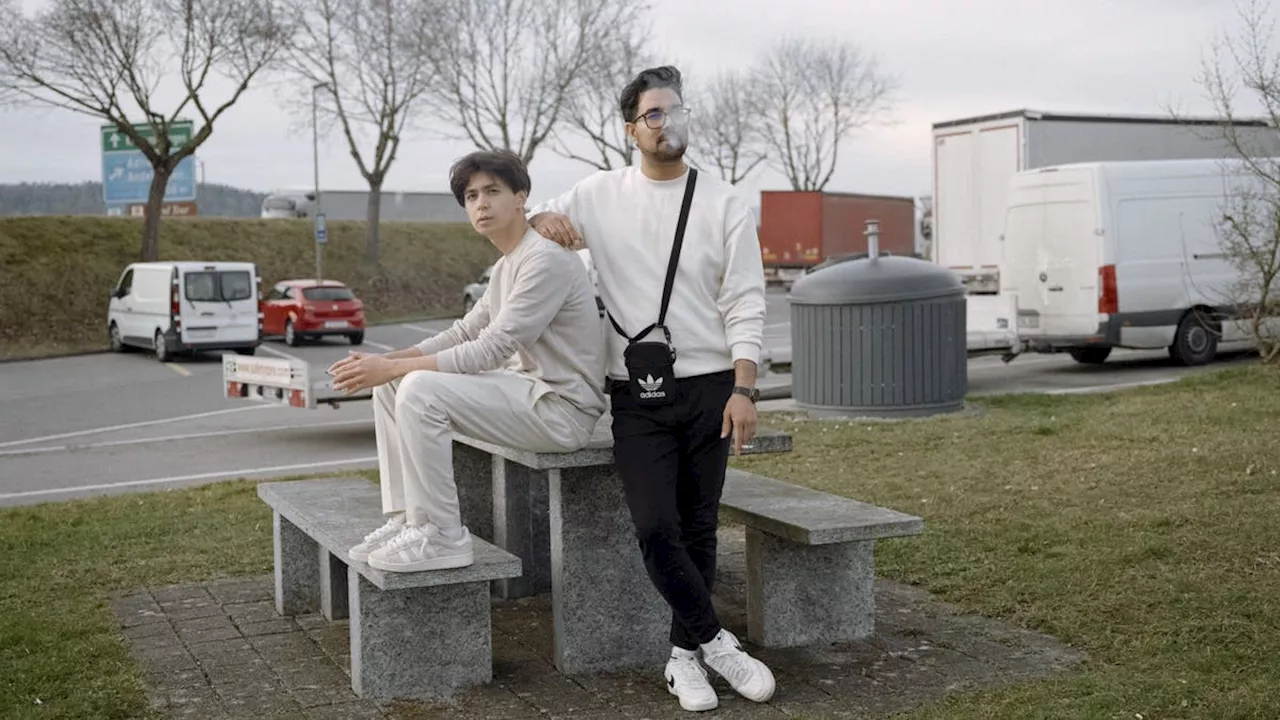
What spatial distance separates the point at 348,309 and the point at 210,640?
1015 inches

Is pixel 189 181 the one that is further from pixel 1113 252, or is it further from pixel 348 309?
pixel 1113 252

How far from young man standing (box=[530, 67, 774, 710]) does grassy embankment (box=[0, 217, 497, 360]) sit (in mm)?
27599

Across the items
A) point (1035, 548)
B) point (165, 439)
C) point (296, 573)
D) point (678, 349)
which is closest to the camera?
point (678, 349)

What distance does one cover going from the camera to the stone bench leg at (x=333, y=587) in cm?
595

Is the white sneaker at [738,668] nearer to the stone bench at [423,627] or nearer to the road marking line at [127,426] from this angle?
the stone bench at [423,627]

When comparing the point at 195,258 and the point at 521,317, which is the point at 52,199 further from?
the point at 521,317

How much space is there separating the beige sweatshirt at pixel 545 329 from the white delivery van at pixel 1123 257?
13136 millimetres

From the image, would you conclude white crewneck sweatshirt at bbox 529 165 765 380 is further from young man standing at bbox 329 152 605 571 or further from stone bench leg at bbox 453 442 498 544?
stone bench leg at bbox 453 442 498 544

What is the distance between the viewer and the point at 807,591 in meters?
5.38

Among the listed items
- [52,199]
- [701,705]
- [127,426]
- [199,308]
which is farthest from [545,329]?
[52,199]

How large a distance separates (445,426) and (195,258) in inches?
1465

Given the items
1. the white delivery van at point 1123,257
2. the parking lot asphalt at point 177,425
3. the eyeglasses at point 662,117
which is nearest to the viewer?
the eyeglasses at point 662,117

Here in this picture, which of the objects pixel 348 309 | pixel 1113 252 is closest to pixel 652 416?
pixel 1113 252

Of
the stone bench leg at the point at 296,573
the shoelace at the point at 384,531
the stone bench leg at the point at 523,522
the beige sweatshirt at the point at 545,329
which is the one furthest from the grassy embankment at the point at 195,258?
the beige sweatshirt at the point at 545,329
